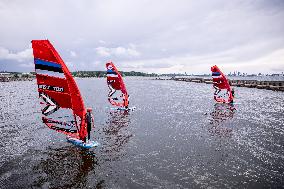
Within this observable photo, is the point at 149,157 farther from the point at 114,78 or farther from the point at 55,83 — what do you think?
the point at 114,78

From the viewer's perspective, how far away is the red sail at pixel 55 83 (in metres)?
15.4

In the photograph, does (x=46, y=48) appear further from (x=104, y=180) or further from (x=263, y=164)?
(x=263, y=164)

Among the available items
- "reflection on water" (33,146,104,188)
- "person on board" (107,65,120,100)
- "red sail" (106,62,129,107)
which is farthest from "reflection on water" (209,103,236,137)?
"person on board" (107,65,120,100)

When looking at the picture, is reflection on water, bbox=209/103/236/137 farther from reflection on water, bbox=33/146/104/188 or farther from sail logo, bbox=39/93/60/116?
sail logo, bbox=39/93/60/116

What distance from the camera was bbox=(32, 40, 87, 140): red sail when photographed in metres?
15.4

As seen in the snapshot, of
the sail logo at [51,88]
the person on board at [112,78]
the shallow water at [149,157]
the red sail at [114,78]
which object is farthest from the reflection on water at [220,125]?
the sail logo at [51,88]

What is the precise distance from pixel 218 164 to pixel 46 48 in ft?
44.1

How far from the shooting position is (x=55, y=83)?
644 inches

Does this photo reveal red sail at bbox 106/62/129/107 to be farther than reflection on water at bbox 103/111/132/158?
Yes

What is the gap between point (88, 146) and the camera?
18.2m

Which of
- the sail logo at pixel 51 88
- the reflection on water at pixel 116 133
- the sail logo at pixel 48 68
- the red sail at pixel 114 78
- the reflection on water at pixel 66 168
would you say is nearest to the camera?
the reflection on water at pixel 66 168

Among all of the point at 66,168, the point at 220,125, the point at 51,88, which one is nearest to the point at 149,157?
the point at 66,168

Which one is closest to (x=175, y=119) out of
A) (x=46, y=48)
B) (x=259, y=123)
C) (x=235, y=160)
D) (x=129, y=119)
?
(x=129, y=119)

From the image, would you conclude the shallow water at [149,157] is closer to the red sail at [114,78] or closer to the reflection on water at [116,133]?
the reflection on water at [116,133]
